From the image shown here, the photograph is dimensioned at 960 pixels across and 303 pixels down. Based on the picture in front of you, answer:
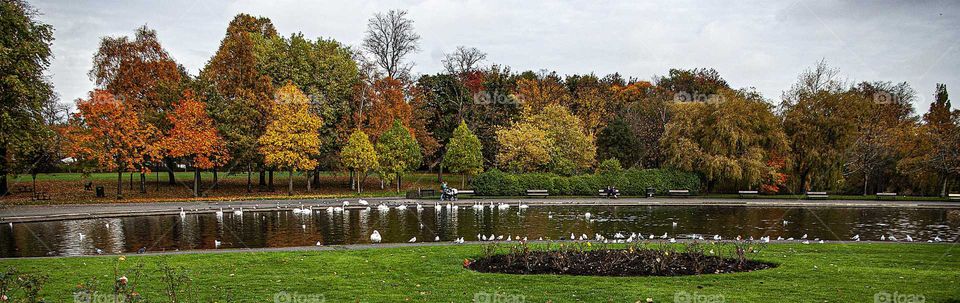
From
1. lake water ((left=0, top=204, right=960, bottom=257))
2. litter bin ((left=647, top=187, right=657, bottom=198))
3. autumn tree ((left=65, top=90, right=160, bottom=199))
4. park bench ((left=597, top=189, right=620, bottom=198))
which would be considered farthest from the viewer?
litter bin ((left=647, top=187, right=657, bottom=198))

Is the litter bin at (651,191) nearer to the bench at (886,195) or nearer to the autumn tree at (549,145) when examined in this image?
the autumn tree at (549,145)

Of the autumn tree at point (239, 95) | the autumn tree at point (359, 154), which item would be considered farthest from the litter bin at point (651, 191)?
the autumn tree at point (239, 95)

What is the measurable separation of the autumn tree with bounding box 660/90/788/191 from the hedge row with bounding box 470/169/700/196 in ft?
4.37

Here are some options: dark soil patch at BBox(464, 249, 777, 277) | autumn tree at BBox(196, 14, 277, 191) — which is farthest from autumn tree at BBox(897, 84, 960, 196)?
autumn tree at BBox(196, 14, 277, 191)

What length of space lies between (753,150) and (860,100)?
9595 mm

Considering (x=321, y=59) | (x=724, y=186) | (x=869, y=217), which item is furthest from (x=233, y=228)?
(x=724, y=186)

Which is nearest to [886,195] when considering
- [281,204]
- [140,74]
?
[281,204]

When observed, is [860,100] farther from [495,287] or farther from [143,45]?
[143,45]

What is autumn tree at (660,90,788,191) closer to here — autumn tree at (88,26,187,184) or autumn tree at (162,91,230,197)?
autumn tree at (162,91,230,197)

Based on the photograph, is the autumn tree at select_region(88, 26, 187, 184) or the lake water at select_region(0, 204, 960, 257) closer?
the lake water at select_region(0, 204, 960, 257)

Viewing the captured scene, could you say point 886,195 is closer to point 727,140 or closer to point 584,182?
point 727,140

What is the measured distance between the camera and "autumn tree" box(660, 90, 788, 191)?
44312 mm

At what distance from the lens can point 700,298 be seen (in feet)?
35.7

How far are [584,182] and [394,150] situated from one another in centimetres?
1405
